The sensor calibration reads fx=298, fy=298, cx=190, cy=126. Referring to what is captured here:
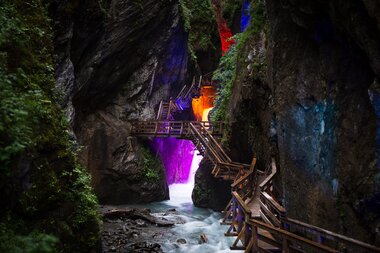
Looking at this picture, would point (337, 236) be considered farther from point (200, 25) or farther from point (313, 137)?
point (200, 25)

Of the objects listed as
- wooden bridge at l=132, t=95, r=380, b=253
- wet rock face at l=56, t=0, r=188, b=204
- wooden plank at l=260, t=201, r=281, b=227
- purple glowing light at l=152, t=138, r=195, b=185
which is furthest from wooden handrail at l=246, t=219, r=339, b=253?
purple glowing light at l=152, t=138, r=195, b=185

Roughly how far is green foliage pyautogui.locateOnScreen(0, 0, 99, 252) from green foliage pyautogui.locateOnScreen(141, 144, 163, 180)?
14.3 metres

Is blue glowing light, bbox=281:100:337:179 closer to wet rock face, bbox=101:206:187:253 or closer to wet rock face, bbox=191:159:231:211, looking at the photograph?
wet rock face, bbox=101:206:187:253

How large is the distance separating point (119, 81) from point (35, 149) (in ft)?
53.0

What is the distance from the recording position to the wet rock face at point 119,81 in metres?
16.9

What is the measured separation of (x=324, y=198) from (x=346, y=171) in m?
1.07

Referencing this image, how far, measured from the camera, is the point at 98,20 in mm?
15398

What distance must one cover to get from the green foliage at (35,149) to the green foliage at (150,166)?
564 inches

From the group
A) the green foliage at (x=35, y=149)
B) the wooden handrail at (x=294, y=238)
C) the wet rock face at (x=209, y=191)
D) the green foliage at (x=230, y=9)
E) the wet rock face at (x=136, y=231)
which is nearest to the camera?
the green foliage at (x=35, y=149)

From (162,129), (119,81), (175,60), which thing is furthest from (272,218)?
(175,60)

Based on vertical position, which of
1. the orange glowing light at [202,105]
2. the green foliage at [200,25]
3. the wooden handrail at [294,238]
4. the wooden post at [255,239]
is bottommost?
the wooden post at [255,239]

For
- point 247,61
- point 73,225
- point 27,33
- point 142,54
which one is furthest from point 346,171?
point 142,54

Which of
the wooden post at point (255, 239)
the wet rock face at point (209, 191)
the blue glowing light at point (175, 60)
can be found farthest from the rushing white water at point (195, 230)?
the blue glowing light at point (175, 60)

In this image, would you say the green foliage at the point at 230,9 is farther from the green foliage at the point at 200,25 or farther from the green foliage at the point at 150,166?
the green foliage at the point at 150,166
